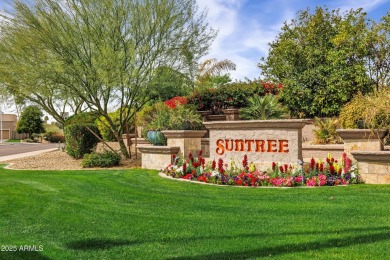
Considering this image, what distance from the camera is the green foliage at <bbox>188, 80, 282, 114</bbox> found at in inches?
684

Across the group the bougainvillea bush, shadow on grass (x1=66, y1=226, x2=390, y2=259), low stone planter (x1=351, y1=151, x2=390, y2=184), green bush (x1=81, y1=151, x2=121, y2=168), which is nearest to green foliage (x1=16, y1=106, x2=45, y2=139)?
green bush (x1=81, y1=151, x2=121, y2=168)

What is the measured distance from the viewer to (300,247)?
4.43m

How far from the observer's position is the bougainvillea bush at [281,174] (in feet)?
27.5

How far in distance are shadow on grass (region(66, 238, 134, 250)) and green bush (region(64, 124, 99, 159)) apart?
11644mm

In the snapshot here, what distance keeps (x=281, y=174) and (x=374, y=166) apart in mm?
1886

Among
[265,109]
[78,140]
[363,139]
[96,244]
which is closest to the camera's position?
[96,244]

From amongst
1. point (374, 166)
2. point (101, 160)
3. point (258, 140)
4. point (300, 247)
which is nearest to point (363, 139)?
point (374, 166)

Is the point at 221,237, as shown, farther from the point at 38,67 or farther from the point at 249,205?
the point at 38,67

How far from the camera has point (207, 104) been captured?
17.9m

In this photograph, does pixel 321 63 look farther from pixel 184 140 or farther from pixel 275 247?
pixel 275 247

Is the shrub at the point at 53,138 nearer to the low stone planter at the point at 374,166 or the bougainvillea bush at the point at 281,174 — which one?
the bougainvillea bush at the point at 281,174

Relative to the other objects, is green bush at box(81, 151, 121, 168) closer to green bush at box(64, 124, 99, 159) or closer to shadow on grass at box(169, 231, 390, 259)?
green bush at box(64, 124, 99, 159)

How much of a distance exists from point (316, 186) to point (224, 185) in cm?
193

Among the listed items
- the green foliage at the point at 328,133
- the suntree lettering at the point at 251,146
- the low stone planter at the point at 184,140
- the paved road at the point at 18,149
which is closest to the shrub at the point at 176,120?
the low stone planter at the point at 184,140
